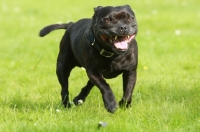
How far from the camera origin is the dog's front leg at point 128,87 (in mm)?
5461

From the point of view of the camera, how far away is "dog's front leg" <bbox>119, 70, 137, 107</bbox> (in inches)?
215

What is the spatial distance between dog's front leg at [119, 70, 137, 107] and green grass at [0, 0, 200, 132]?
0.37 feet

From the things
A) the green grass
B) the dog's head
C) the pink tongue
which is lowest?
the green grass

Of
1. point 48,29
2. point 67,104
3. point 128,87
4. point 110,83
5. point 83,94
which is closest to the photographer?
point 128,87

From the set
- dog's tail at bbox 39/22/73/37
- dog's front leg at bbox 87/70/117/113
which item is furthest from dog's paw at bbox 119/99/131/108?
dog's tail at bbox 39/22/73/37

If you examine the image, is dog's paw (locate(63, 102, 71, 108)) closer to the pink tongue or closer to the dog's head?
the dog's head

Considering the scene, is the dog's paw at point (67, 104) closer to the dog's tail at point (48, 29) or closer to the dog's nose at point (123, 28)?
the dog's tail at point (48, 29)

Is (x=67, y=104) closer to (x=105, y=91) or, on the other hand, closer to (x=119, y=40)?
(x=105, y=91)

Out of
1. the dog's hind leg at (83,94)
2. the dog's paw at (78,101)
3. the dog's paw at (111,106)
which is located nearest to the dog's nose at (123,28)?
the dog's paw at (111,106)

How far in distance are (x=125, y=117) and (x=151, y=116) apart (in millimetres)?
266

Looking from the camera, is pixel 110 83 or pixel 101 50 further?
pixel 110 83

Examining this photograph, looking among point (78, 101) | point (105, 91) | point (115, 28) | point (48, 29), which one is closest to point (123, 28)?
point (115, 28)

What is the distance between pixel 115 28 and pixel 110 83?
Answer: 2.53 m

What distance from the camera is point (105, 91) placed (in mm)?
5160
